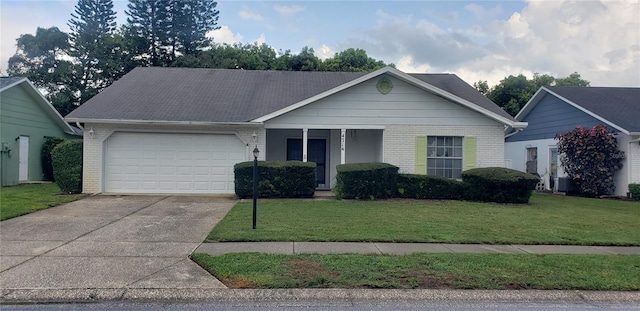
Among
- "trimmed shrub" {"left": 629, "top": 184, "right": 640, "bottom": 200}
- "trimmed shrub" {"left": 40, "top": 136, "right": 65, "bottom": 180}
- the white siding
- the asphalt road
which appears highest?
the white siding

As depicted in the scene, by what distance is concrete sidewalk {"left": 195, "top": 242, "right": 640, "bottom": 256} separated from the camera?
6.87 m

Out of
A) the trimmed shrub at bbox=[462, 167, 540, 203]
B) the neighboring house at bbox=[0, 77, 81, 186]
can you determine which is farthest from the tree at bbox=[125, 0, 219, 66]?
the trimmed shrub at bbox=[462, 167, 540, 203]

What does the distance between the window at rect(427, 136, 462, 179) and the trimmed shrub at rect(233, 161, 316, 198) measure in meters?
4.60

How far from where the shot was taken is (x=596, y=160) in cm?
1639

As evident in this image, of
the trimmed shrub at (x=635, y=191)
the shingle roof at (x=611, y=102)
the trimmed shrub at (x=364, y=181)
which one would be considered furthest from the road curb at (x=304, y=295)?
the shingle roof at (x=611, y=102)

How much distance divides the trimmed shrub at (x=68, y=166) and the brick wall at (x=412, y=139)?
10594mm

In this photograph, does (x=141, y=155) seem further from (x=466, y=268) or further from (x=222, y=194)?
(x=466, y=268)

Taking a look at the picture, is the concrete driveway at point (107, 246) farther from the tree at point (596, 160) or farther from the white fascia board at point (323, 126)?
the tree at point (596, 160)

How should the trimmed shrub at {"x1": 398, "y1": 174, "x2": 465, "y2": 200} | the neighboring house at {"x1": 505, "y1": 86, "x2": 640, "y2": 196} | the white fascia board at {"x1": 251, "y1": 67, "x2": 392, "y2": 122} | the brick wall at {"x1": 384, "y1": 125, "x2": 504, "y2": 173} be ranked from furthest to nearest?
the neighboring house at {"x1": 505, "y1": 86, "x2": 640, "y2": 196}, the brick wall at {"x1": 384, "y1": 125, "x2": 504, "y2": 173}, the white fascia board at {"x1": 251, "y1": 67, "x2": 392, "y2": 122}, the trimmed shrub at {"x1": 398, "y1": 174, "x2": 465, "y2": 200}

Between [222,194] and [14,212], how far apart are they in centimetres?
605

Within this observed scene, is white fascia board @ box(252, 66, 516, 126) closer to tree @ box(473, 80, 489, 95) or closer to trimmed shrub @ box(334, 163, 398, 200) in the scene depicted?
trimmed shrub @ box(334, 163, 398, 200)

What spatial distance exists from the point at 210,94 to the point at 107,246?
10416mm

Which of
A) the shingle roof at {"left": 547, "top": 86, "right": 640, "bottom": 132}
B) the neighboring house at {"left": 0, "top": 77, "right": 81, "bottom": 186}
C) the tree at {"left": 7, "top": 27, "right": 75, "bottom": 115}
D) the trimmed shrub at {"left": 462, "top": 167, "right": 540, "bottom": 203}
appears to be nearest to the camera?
the trimmed shrub at {"left": 462, "top": 167, "right": 540, "bottom": 203}

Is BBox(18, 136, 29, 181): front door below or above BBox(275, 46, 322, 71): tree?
below
